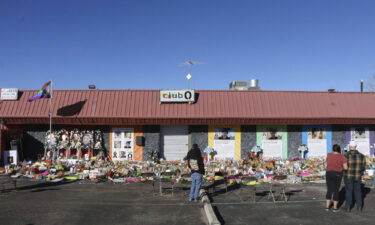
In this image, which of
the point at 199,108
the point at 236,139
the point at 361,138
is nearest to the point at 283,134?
the point at 236,139

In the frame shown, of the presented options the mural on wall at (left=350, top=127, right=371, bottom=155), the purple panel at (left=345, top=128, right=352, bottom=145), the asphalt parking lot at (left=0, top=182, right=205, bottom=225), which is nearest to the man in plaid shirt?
the asphalt parking lot at (left=0, top=182, right=205, bottom=225)

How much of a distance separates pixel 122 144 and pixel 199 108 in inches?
220

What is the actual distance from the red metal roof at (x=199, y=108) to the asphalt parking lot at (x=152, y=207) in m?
6.75

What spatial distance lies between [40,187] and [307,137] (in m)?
16.3

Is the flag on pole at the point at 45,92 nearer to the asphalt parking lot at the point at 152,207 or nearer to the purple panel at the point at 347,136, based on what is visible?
the asphalt parking lot at the point at 152,207

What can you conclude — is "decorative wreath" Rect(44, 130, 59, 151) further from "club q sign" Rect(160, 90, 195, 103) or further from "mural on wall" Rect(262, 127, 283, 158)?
"mural on wall" Rect(262, 127, 283, 158)

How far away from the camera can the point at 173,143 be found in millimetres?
19953

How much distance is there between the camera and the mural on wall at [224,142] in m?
19.7

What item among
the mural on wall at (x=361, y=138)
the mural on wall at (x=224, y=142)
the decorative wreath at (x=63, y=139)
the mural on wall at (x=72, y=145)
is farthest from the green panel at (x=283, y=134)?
the decorative wreath at (x=63, y=139)

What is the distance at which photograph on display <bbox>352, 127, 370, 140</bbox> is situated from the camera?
67.6ft

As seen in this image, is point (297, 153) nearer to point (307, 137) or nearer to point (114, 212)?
point (307, 137)

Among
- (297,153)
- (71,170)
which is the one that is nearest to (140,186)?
(71,170)

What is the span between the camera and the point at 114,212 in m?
9.24

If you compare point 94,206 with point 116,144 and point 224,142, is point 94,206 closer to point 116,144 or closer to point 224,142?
point 116,144
